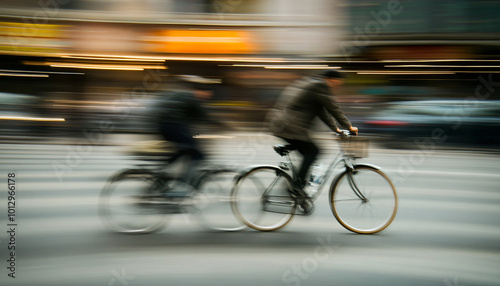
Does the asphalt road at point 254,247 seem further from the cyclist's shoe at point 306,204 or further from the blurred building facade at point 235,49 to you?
the blurred building facade at point 235,49

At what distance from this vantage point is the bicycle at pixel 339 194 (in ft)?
16.4

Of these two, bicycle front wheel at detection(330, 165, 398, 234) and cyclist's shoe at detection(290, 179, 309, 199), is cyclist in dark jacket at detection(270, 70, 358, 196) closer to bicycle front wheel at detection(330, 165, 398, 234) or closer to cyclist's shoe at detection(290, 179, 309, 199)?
cyclist's shoe at detection(290, 179, 309, 199)

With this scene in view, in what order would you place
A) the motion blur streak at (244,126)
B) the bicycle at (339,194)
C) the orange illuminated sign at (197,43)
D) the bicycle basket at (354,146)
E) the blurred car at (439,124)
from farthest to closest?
the orange illuminated sign at (197,43) → the blurred car at (439,124) → the bicycle at (339,194) → the bicycle basket at (354,146) → the motion blur streak at (244,126)

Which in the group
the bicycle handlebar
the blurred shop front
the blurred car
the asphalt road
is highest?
the blurred shop front

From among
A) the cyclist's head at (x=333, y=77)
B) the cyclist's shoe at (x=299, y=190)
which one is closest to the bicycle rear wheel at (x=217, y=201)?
the cyclist's shoe at (x=299, y=190)

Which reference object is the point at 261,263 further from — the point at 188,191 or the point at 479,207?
the point at 479,207

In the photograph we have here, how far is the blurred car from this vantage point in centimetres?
1195

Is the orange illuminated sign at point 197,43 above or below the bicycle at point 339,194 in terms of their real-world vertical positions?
above

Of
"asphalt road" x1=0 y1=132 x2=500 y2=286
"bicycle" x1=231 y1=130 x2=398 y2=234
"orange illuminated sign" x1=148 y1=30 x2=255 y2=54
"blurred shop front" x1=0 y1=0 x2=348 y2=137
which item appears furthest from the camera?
"orange illuminated sign" x1=148 y1=30 x2=255 y2=54

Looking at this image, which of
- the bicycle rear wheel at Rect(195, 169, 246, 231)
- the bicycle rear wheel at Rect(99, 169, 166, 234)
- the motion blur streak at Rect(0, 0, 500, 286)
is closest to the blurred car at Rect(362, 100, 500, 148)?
the motion blur streak at Rect(0, 0, 500, 286)

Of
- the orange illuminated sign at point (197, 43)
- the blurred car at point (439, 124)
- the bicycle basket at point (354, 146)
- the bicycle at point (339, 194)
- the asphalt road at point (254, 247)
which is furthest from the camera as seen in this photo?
the orange illuminated sign at point (197, 43)

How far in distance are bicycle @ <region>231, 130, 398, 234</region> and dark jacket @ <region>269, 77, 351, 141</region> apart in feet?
0.64

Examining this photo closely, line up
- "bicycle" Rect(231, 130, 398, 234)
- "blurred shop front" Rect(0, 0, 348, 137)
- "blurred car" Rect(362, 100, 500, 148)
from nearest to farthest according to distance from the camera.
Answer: "bicycle" Rect(231, 130, 398, 234) → "blurred car" Rect(362, 100, 500, 148) → "blurred shop front" Rect(0, 0, 348, 137)

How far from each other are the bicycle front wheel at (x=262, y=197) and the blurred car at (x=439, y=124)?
854 cm
